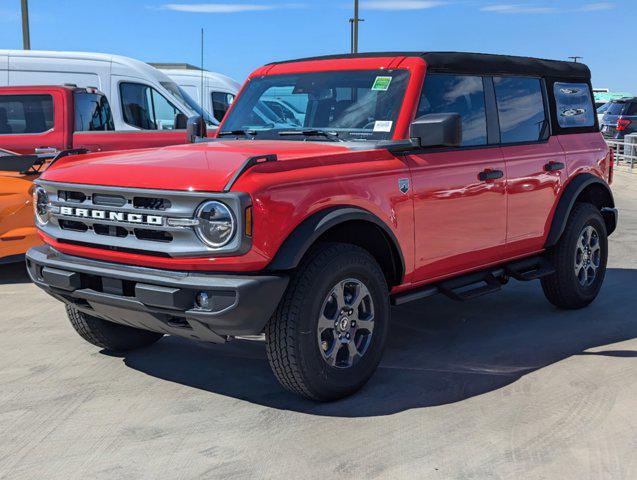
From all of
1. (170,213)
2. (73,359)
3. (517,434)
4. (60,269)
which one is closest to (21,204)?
(73,359)

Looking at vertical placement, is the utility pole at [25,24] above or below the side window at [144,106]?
above

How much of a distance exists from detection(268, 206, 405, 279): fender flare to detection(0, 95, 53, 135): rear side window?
7.94 meters

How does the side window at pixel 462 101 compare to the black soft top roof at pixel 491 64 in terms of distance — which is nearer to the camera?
the side window at pixel 462 101

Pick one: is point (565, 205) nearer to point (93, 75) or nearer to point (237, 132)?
point (237, 132)

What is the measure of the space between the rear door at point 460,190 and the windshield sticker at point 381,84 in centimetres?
23

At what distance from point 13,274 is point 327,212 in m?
4.90

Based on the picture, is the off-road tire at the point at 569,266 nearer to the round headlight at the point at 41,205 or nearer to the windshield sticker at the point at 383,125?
the windshield sticker at the point at 383,125

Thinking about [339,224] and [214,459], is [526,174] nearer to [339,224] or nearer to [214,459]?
[339,224]

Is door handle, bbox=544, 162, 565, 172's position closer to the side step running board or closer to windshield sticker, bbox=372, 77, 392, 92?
the side step running board

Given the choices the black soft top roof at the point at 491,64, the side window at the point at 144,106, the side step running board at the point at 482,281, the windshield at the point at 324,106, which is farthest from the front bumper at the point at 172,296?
the side window at the point at 144,106

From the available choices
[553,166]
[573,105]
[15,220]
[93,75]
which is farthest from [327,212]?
[93,75]

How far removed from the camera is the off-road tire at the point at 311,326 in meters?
4.14

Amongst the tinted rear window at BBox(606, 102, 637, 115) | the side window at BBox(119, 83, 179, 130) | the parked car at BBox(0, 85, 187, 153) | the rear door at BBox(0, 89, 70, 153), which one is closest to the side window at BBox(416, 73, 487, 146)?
the parked car at BBox(0, 85, 187, 153)

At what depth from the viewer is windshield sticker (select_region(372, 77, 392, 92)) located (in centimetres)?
516
